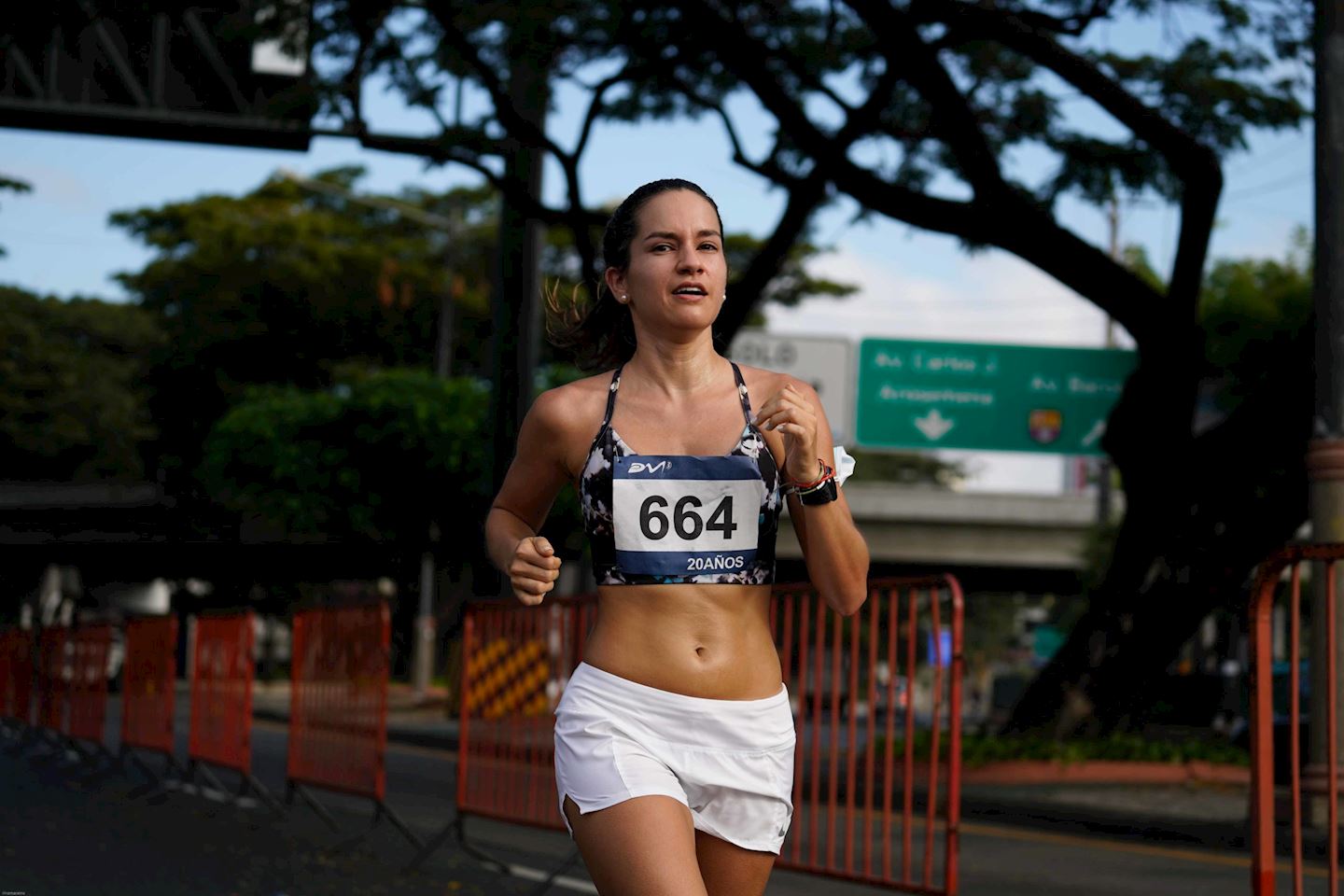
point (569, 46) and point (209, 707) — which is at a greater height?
point (569, 46)

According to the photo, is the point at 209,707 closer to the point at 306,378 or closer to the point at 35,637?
the point at 35,637

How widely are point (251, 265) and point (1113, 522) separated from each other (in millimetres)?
21083

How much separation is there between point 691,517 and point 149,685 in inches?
456

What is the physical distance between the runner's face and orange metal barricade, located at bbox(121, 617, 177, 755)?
10981mm

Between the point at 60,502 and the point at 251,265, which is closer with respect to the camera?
the point at 251,265

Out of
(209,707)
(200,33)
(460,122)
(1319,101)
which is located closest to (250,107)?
(200,33)

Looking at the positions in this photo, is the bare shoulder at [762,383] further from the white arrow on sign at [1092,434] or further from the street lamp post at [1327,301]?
the white arrow on sign at [1092,434]

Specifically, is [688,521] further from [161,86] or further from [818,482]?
[161,86]

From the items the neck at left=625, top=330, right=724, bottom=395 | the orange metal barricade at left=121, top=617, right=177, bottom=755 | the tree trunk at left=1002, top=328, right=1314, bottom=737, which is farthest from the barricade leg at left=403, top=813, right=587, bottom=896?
the tree trunk at left=1002, top=328, right=1314, bottom=737

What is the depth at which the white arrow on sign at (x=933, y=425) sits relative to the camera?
2131 centimetres

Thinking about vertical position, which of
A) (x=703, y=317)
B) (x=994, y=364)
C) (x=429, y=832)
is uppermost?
(x=994, y=364)

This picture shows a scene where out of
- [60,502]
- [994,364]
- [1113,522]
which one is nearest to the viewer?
[994,364]

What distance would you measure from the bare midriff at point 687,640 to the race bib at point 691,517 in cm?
5

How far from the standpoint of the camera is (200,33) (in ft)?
60.7
